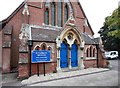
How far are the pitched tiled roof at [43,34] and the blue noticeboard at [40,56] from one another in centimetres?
156

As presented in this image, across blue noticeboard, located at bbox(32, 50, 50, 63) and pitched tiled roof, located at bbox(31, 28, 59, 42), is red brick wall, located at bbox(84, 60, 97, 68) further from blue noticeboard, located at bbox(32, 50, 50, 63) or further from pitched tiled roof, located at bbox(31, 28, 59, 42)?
blue noticeboard, located at bbox(32, 50, 50, 63)

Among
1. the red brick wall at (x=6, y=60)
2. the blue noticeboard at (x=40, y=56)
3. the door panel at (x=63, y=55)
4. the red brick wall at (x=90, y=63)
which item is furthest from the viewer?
the red brick wall at (x=90, y=63)

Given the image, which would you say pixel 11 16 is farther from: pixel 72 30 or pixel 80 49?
pixel 80 49

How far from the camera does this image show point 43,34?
18.3m

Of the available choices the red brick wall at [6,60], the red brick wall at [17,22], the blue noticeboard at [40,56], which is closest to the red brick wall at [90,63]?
the blue noticeboard at [40,56]

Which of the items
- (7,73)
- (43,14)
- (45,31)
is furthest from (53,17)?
(7,73)

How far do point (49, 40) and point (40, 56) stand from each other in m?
2.51

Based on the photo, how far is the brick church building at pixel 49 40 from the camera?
1641cm

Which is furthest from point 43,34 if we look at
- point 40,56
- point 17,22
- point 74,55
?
point 17,22

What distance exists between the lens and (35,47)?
1642 cm

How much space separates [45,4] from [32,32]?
15.0 ft

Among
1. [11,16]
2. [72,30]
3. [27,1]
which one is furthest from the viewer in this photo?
[11,16]

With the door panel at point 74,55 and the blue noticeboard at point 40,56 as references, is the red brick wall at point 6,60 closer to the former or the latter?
the blue noticeboard at point 40,56

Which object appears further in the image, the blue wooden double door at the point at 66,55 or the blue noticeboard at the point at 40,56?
the blue wooden double door at the point at 66,55
